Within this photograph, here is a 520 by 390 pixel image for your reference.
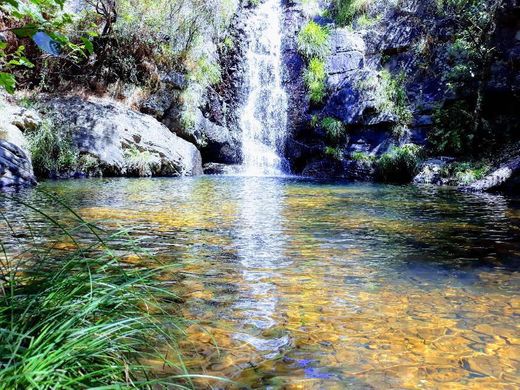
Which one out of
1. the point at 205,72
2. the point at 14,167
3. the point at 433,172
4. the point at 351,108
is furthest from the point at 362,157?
the point at 14,167

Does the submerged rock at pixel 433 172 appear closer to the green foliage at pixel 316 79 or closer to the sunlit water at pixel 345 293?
the green foliage at pixel 316 79

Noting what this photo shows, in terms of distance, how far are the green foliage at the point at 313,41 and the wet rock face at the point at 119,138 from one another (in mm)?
6338

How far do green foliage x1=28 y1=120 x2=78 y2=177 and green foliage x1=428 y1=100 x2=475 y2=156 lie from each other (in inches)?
435

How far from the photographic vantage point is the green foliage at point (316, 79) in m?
16.4

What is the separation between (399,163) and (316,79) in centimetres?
504

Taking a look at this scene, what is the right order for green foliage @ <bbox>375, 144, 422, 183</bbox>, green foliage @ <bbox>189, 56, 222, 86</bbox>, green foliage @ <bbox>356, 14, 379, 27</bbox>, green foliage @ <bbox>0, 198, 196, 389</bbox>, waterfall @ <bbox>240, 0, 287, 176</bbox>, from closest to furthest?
green foliage @ <bbox>0, 198, 196, 389</bbox>, green foliage @ <bbox>375, 144, 422, 183</bbox>, green foliage @ <bbox>189, 56, 222, 86</bbox>, waterfall @ <bbox>240, 0, 287, 176</bbox>, green foliage @ <bbox>356, 14, 379, 27</bbox>

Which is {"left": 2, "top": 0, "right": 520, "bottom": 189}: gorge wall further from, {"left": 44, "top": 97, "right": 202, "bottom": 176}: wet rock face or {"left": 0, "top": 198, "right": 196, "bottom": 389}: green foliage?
{"left": 0, "top": 198, "right": 196, "bottom": 389}: green foliage

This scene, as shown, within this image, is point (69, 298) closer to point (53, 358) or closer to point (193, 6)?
point (53, 358)

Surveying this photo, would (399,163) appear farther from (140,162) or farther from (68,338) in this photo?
(68,338)

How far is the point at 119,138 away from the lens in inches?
535

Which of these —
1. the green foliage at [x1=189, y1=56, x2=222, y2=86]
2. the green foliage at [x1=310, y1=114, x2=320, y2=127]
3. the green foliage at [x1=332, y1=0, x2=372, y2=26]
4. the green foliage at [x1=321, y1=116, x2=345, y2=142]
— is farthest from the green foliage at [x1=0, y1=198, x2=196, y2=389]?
the green foliage at [x1=332, y1=0, x2=372, y2=26]

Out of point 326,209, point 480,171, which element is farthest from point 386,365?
point 480,171

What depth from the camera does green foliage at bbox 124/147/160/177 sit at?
44.4ft

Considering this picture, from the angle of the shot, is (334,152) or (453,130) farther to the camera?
(334,152)
